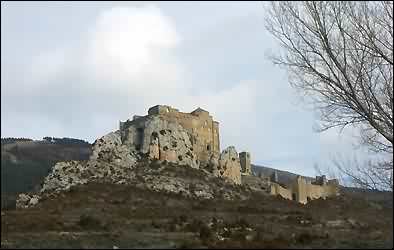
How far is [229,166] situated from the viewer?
→ 6116 cm

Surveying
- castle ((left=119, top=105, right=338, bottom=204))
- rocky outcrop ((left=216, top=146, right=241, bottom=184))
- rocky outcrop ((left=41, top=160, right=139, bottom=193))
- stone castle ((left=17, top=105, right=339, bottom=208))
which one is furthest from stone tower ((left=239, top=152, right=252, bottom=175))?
rocky outcrop ((left=41, top=160, right=139, bottom=193))

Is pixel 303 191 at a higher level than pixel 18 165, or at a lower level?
higher

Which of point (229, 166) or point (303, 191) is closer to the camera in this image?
point (229, 166)

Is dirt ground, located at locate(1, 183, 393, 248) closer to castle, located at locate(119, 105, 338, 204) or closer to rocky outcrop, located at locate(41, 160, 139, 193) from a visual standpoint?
rocky outcrop, located at locate(41, 160, 139, 193)

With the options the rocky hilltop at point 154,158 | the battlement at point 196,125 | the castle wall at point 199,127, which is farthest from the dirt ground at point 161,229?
the castle wall at point 199,127

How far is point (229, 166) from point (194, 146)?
4975mm

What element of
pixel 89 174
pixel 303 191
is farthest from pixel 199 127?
pixel 89 174

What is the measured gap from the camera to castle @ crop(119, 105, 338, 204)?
57531mm

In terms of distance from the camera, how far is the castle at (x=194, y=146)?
189 feet

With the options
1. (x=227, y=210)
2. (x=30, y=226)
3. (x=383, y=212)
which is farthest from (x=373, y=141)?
(x=227, y=210)

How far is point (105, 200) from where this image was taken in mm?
37281

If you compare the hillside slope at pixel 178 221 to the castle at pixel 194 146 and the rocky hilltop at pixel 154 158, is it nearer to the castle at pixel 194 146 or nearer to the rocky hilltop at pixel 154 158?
the rocky hilltop at pixel 154 158

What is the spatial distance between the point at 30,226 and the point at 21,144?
7695 millimetres

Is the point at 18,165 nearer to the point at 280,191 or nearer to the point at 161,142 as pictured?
the point at 161,142
